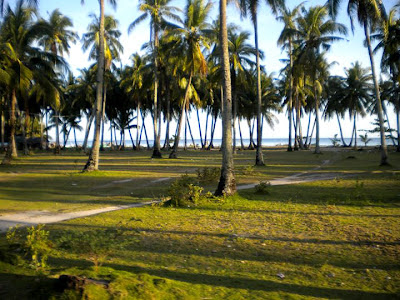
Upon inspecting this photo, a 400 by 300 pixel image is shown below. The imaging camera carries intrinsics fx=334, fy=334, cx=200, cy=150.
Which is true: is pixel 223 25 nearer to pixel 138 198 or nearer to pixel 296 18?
pixel 138 198

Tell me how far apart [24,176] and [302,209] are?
12528mm

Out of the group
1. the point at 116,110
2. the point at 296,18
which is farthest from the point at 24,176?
the point at 116,110

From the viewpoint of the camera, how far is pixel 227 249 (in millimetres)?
5293

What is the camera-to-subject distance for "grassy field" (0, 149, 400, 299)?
3.56m

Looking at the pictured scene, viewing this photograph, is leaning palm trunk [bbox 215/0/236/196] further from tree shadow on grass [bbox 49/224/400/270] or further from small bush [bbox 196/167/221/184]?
tree shadow on grass [bbox 49/224/400/270]

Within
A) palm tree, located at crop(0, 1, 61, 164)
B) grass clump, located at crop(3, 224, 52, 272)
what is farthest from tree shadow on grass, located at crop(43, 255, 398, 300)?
palm tree, located at crop(0, 1, 61, 164)

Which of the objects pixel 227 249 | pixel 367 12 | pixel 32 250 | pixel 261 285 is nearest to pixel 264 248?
pixel 227 249

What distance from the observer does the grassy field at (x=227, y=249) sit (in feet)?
11.7

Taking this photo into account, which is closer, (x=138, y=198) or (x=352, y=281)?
(x=352, y=281)

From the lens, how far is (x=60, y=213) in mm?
7875

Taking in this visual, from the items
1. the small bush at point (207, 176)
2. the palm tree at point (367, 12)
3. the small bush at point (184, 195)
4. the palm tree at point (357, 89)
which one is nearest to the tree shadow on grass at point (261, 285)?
the small bush at point (184, 195)

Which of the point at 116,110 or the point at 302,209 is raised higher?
the point at 116,110

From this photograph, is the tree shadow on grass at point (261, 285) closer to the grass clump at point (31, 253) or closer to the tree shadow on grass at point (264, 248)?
the tree shadow on grass at point (264, 248)

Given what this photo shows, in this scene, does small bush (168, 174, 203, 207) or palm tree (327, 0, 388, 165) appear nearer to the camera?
small bush (168, 174, 203, 207)
